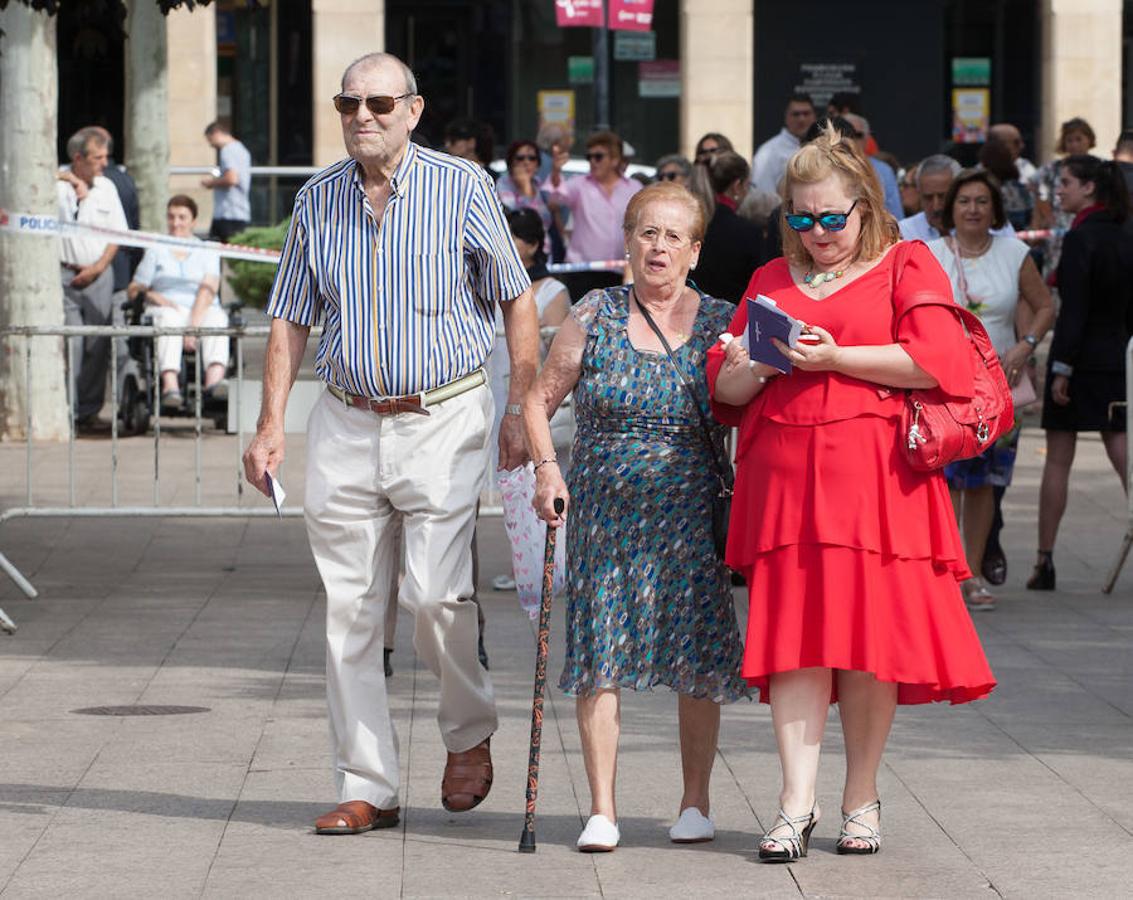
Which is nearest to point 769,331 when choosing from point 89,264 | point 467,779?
point 467,779

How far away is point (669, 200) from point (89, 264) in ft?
40.7

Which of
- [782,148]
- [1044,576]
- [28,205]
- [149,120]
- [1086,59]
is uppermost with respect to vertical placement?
[1086,59]

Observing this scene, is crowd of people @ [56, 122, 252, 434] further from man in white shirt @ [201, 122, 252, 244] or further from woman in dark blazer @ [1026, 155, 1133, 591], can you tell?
woman in dark blazer @ [1026, 155, 1133, 591]

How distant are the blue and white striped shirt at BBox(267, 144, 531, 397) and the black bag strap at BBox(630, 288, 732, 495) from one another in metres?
0.40

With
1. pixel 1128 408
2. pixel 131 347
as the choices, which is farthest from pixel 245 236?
pixel 1128 408

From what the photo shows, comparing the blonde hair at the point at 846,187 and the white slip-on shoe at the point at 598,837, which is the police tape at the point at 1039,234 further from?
Result: the white slip-on shoe at the point at 598,837

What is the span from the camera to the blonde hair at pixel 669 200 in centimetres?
654

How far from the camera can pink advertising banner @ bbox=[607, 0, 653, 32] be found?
24.3 metres

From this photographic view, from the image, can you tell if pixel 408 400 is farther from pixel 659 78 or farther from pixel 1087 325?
pixel 659 78

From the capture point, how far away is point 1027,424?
18422mm

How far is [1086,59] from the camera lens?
32.7 meters

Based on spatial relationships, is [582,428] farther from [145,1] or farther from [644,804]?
[145,1]

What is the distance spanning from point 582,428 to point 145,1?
15627mm

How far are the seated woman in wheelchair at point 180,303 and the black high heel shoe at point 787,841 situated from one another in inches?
457
